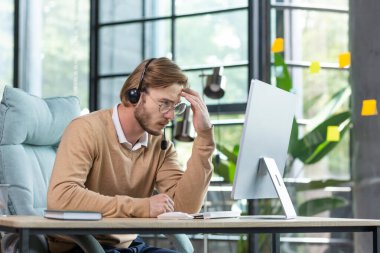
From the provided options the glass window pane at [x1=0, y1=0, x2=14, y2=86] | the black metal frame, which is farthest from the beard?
the glass window pane at [x1=0, y1=0, x2=14, y2=86]

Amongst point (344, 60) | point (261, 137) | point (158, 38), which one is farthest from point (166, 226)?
point (158, 38)

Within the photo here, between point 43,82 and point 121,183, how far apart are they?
129 inches

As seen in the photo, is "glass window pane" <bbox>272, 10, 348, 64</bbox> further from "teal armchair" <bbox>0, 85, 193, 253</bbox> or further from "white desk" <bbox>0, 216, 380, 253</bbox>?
"white desk" <bbox>0, 216, 380, 253</bbox>

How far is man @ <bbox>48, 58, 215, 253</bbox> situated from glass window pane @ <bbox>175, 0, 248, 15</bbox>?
2364mm

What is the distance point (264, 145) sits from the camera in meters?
2.40

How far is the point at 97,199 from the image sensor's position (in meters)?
2.26

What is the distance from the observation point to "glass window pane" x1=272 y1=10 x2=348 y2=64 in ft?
14.9

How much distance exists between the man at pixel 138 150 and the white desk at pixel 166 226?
1.24ft

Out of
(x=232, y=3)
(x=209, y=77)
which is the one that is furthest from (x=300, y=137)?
(x=232, y=3)

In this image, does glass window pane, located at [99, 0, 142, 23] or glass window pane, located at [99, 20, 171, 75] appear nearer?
glass window pane, located at [99, 20, 171, 75]

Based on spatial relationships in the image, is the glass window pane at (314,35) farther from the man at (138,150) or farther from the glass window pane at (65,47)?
the man at (138,150)

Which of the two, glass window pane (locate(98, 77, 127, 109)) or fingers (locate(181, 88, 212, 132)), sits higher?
glass window pane (locate(98, 77, 127, 109))

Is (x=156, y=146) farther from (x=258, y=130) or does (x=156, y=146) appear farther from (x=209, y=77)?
(x=209, y=77)

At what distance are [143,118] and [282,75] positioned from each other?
2.12 meters
